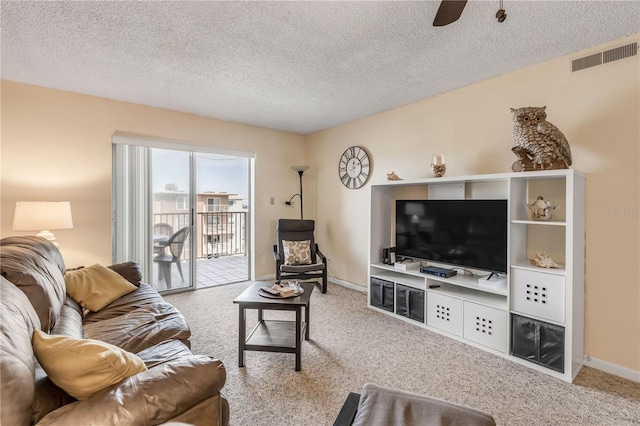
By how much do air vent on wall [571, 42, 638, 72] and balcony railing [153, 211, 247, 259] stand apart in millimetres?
5511

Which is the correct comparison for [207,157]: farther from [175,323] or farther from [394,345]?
[394,345]

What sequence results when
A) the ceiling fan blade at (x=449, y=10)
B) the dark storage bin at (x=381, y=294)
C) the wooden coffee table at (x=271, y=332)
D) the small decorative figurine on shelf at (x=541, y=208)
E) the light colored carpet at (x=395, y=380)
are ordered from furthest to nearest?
1. the dark storage bin at (x=381, y=294)
2. the small decorative figurine on shelf at (x=541, y=208)
3. the wooden coffee table at (x=271, y=332)
4. the light colored carpet at (x=395, y=380)
5. the ceiling fan blade at (x=449, y=10)

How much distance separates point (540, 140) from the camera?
224cm

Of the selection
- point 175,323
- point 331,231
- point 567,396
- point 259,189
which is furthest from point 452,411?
point 259,189

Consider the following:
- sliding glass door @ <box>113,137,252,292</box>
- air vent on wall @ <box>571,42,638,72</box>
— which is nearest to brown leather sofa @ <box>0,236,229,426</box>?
sliding glass door @ <box>113,137,252,292</box>

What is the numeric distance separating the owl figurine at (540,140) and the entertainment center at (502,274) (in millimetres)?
124

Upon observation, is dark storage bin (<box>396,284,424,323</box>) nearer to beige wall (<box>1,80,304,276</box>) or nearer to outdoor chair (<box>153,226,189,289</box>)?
outdoor chair (<box>153,226,189,289</box>)

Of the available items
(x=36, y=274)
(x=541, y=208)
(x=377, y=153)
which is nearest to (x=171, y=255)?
(x=36, y=274)

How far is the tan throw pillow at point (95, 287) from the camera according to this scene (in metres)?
2.26

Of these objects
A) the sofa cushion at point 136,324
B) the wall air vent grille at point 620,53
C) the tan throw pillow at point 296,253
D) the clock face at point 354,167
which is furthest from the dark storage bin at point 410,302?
the wall air vent grille at point 620,53

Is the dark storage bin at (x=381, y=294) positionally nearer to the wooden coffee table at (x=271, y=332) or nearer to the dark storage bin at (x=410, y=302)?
the dark storage bin at (x=410, y=302)

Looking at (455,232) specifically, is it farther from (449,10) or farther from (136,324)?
(136,324)

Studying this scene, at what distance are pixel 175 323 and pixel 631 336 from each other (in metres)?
Result: 3.19

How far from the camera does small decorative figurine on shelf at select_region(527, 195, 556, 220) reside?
2.40 metres
